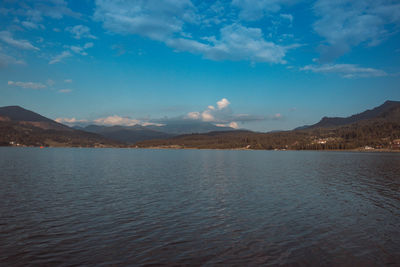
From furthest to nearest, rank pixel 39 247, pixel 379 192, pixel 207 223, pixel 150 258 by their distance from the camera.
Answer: pixel 379 192 < pixel 207 223 < pixel 39 247 < pixel 150 258

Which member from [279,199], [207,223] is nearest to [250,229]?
[207,223]

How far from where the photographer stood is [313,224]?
26.8 meters

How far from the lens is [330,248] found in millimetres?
20438

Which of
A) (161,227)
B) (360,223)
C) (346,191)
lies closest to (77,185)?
(161,227)

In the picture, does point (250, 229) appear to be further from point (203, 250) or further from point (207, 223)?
point (203, 250)

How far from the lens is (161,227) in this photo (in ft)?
81.5

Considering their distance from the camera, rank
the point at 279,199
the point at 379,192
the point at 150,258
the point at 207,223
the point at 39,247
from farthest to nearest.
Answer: the point at 379,192 → the point at 279,199 → the point at 207,223 → the point at 39,247 → the point at 150,258

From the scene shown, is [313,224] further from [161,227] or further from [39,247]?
[39,247]

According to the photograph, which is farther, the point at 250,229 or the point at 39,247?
the point at 250,229

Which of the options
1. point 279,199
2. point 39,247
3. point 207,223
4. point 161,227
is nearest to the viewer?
point 39,247

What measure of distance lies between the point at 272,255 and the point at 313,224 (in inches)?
401

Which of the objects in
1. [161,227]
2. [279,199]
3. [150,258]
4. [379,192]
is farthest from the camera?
[379,192]

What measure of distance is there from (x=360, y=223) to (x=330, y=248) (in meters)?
9.72

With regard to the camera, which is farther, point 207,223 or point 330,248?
point 207,223
